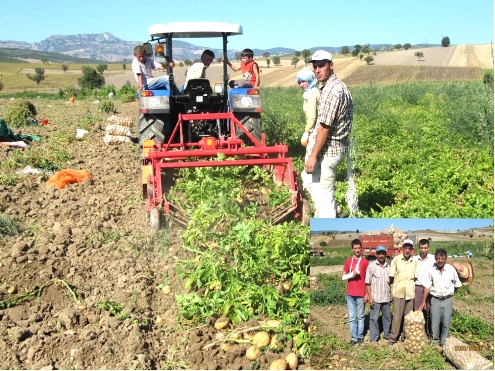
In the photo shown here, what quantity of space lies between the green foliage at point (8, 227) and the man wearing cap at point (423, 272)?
4.37 m

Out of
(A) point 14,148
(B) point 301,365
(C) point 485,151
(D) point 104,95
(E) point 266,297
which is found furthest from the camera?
(D) point 104,95

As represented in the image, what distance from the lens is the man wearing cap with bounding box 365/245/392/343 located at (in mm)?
3152

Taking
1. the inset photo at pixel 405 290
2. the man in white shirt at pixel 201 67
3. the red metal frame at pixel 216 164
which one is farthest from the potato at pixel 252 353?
the man in white shirt at pixel 201 67

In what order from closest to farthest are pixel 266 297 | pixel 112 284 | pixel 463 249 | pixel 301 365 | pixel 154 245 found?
pixel 463 249 → pixel 301 365 → pixel 266 297 → pixel 112 284 → pixel 154 245

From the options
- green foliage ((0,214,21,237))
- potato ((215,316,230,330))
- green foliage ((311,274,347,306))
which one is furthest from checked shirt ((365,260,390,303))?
green foliage ((0,214,21,237))

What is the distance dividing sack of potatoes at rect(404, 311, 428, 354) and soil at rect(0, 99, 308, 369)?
0.79m

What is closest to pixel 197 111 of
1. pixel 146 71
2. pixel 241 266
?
pixel 146 71

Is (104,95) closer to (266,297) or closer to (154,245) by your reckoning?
(154,245)

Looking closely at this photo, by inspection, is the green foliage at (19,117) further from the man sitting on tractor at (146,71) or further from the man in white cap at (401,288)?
the man in white cap at (401,288)

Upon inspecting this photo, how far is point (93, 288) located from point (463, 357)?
300cm

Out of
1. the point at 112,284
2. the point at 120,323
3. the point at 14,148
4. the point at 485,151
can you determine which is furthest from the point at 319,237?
the point at 14,148

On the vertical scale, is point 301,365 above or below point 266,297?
below

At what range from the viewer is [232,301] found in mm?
4148

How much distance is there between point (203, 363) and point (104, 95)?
24607mm
